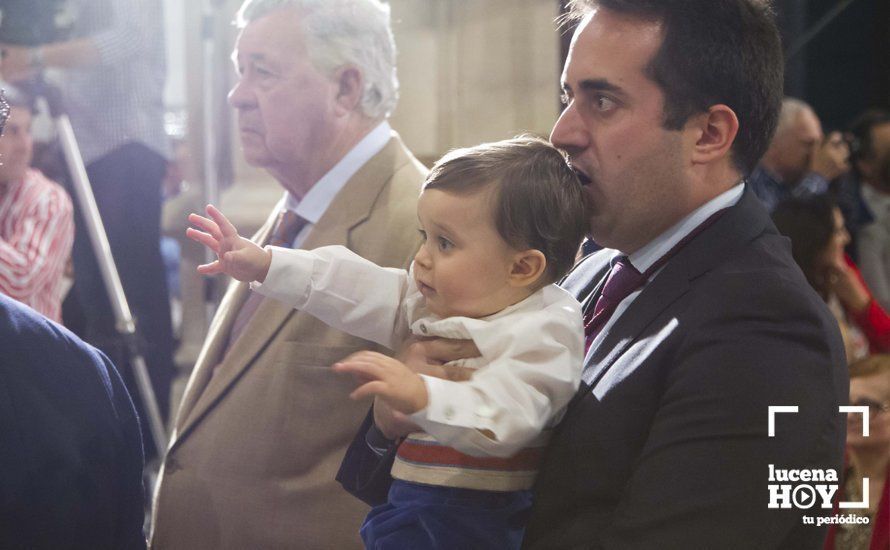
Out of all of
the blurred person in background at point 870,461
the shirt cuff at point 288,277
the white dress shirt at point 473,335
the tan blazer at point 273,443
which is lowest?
the blurred person in background at point 870,461

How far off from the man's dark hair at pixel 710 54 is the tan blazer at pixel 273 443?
2.63ft

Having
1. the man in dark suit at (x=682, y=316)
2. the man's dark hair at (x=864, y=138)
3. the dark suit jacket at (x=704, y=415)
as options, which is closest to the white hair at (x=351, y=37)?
the man in dark suit at (x=682, y=316)

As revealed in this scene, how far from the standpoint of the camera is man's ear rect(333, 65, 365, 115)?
260 cm

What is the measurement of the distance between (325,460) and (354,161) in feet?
2.32

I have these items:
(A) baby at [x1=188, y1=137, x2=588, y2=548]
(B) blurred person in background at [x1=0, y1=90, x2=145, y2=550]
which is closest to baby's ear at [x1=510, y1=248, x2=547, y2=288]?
(A) baby at [x1=188, y1=137, x2=588, y2=548]

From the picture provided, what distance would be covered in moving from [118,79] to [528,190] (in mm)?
2685

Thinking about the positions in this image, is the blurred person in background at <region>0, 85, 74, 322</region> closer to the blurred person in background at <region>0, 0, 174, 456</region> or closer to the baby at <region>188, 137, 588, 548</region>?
the blurred person in background at <region>0, 0, 174, 456</region>

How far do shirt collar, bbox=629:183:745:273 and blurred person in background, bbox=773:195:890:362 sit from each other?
176 centimetres

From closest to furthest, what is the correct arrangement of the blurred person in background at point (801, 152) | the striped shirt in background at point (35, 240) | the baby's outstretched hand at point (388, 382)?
the baby's outstretched hand at point (388, 382)
the striped shirt in background at point (35, 240)
the blurred person in background at point (801, 152)

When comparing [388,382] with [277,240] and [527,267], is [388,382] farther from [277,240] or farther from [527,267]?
[277,240]

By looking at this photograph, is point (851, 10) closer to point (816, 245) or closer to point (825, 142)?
point (825, 142)

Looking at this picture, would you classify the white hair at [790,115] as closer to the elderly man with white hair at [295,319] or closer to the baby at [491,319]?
the elderly man with white hair at [295,319]

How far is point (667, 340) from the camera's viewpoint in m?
1.58

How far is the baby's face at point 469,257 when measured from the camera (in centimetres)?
161
